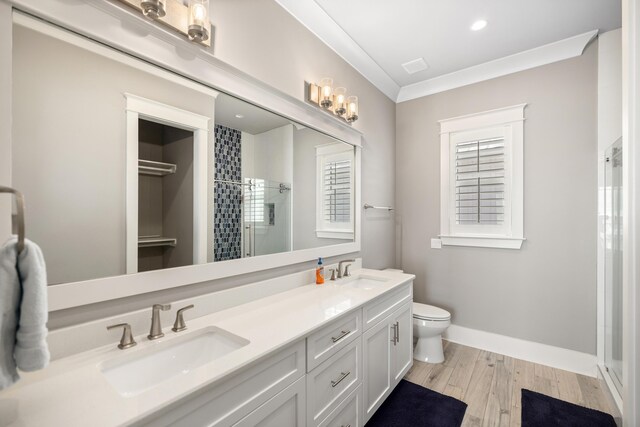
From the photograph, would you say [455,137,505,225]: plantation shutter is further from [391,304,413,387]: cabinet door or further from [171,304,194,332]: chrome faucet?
[171,304,194,332]: chrome faucet

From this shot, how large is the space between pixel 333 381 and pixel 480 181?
2.33m

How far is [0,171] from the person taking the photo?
33.5 inches

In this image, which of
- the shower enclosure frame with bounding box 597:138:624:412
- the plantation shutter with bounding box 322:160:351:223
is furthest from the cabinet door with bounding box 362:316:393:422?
the shower enclosure frame with bounding box 597:138:624:412

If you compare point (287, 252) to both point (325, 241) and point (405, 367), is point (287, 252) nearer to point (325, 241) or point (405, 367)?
point (325, 241)

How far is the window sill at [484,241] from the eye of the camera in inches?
102

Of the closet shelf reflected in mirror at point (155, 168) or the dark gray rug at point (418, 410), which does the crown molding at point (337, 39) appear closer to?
the closet shelf reflected in mirror at point (155, 168)

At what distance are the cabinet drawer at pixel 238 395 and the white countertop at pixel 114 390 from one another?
0.04m

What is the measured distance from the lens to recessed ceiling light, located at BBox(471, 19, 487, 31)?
212 centimetres

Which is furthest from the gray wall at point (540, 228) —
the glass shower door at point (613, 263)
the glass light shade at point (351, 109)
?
the glass light shade at point (351, 109)

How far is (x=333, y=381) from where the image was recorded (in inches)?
54.6

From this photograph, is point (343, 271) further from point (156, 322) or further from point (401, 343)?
point (156, 322)

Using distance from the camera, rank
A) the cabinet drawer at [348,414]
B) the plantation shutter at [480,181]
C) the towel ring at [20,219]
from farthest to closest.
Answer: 1. the plantation shutter at [480,181]
2. the cabinet drawer at [348,414]
3. the towel ring at [20,219]

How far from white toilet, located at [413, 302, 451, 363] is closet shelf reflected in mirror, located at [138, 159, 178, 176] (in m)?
2.22

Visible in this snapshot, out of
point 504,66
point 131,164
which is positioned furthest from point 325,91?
point 504,66
